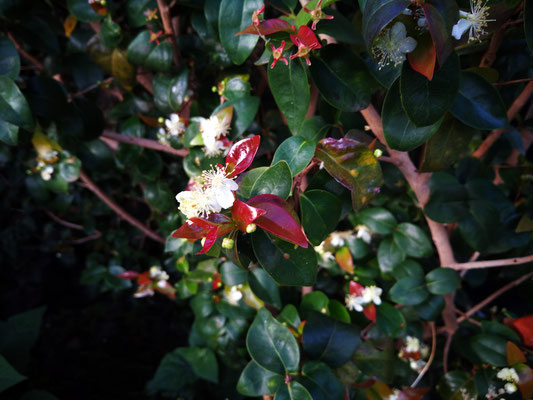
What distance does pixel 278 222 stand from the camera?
49cm

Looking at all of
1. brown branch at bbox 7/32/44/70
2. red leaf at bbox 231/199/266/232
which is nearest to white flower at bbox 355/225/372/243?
red leaf at bbox 231/199/266/232

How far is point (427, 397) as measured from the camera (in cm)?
117

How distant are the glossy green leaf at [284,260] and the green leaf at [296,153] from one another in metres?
0.12

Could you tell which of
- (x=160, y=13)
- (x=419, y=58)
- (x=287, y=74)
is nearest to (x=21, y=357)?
(x=160, y=13)

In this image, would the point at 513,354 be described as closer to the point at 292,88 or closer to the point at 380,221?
the point at 380,221


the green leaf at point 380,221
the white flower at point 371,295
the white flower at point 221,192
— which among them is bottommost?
the white flower at point 371,295

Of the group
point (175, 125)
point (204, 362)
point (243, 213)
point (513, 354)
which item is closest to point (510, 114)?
point (513, 354)

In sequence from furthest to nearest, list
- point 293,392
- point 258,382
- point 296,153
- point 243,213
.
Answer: point 258,382 < point 293,392 < point 296,153 < point 243,213

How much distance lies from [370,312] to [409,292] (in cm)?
12

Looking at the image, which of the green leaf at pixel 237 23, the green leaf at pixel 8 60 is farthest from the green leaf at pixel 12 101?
the green leaf at pixel 237 23

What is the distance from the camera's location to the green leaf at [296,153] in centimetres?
58

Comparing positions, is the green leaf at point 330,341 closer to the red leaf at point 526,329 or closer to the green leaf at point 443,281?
the green leaf at point 443,281

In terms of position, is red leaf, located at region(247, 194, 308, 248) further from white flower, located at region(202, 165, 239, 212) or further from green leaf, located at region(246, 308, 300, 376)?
green leaf, located at region(246, 308, 300, 376)

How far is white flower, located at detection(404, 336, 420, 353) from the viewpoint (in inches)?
45.6
